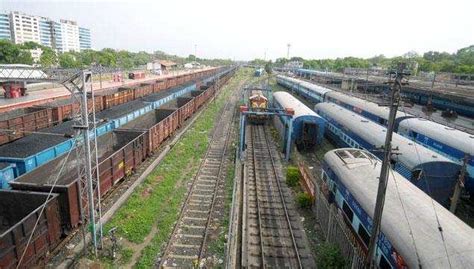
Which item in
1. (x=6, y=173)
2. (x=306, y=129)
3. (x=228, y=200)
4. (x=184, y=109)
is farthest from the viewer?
(x=184, y=109)

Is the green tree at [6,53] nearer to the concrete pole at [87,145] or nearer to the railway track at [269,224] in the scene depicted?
the railway track at [269,224]

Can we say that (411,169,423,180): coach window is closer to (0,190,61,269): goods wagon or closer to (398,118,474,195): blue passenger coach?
(398,118,474,195): blue passenger coach

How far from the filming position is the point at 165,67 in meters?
152

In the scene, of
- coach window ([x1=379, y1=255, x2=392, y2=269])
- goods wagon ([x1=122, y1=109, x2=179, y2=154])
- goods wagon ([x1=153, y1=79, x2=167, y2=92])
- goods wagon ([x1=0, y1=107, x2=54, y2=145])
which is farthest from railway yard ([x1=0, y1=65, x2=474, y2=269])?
goods wagon ([x1=153, y1=79, x2=167, y2=92])

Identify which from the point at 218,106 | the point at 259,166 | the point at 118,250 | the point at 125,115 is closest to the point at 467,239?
the point at 118,250

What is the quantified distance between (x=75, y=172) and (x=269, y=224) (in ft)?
35.0

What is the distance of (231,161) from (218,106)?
95.8ft

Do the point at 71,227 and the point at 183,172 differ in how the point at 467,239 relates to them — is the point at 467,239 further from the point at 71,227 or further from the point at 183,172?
the point at 183,172

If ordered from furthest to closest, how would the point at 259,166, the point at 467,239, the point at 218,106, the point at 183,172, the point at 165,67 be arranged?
the point at 165,67
the point at 218,106
the point at 259,166
the point at 183,172
the point at 467,239

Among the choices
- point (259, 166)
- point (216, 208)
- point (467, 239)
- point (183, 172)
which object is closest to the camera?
point (467, 239)

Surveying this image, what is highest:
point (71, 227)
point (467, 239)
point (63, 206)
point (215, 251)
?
point (467, 239)

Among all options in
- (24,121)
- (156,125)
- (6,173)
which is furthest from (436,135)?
(24,121)

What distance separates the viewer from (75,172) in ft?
55.1

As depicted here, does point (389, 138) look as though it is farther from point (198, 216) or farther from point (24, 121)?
point (24, 121)
